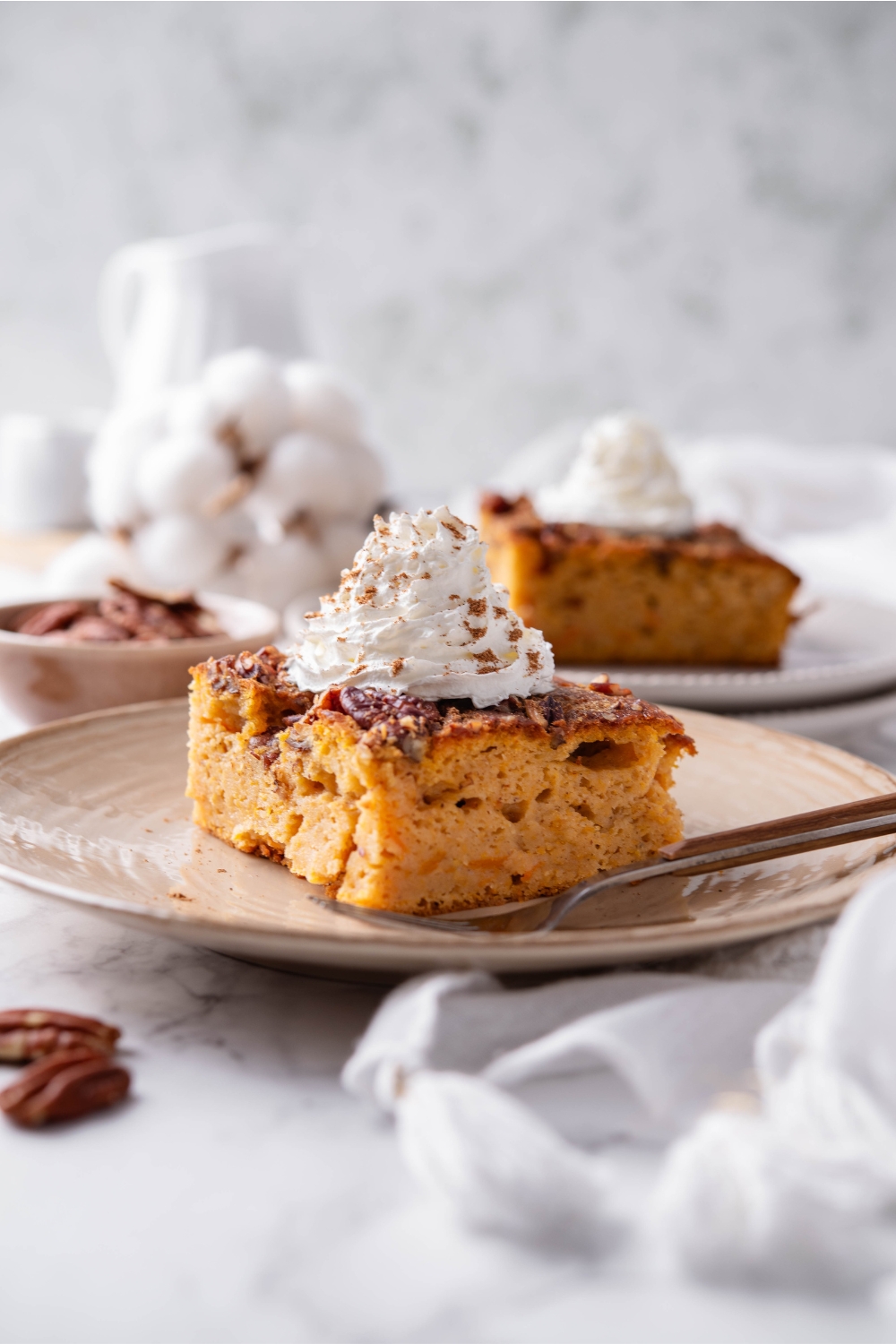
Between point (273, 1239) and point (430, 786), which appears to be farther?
point (430, 786)

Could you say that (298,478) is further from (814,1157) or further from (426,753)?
(814,1157)

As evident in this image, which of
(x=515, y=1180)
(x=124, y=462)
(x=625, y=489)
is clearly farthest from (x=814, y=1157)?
(x=124, y=462)

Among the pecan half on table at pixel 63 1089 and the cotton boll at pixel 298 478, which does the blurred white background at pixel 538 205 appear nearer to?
the cotton boll at pixel 298 478

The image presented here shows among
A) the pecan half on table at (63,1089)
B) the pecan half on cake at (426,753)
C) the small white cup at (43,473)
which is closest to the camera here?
the pecan half on table at (63,1089)

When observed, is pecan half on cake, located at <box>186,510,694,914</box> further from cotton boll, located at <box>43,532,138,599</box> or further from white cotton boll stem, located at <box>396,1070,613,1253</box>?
cotton boll, located at <box>43,532,138,599</box>

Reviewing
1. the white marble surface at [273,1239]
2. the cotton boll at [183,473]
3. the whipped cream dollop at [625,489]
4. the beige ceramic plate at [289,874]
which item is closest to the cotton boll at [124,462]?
the cotton boll at [183,473]

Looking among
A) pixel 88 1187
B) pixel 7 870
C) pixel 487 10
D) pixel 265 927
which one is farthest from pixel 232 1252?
pixel 487 10

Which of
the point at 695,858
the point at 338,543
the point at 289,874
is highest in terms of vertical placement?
the point at 338,543
